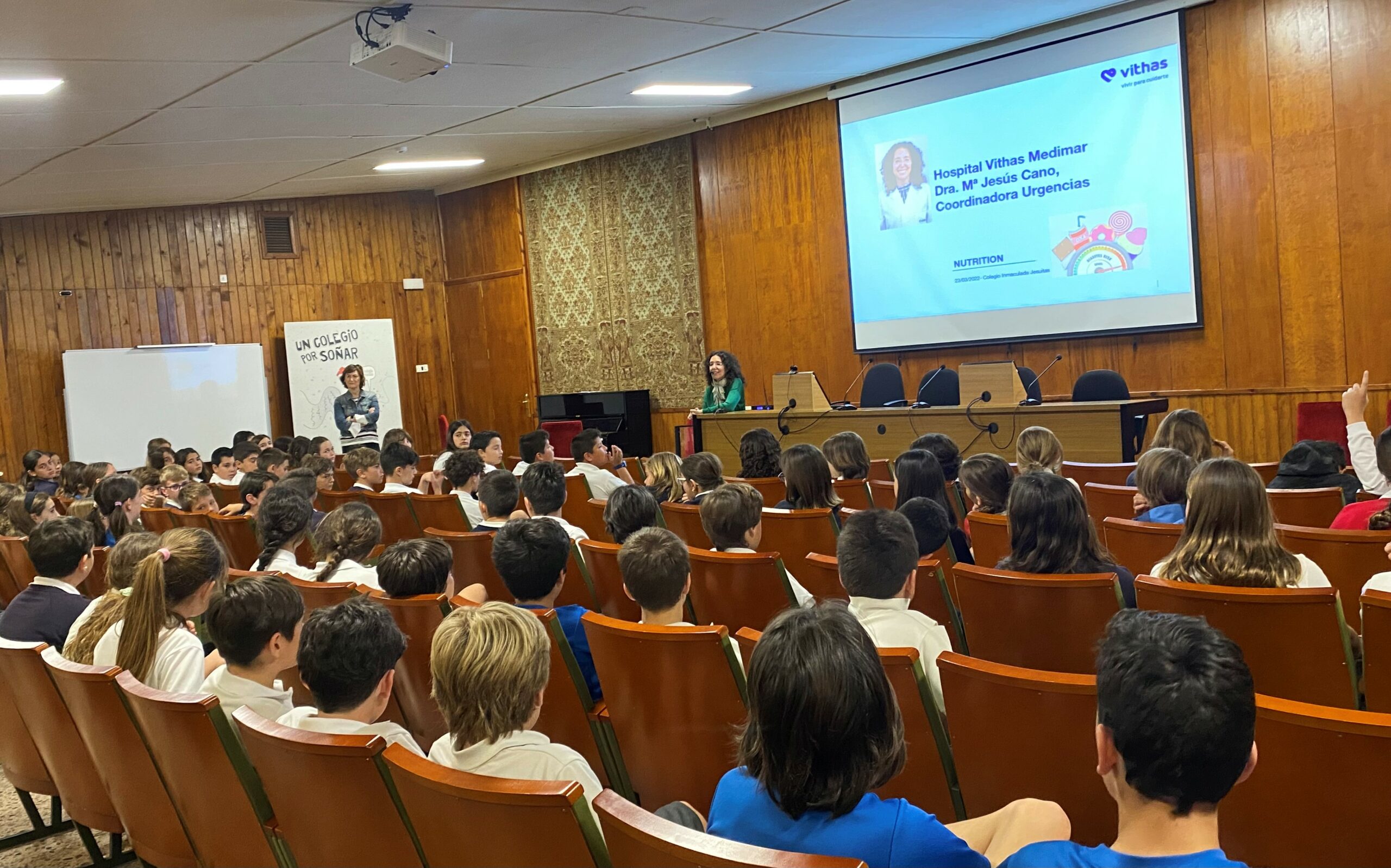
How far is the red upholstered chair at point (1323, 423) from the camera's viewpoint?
6512 millimetres

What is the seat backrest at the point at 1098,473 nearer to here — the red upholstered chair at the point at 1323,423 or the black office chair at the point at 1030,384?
the red upholstered chair at the point at 1323,423

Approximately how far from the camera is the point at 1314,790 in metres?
1.63

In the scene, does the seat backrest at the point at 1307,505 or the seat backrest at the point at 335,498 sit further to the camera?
the seat backrest at the point at 335,498

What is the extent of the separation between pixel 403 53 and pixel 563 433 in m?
5.48

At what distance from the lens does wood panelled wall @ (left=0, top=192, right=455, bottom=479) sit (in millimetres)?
11719

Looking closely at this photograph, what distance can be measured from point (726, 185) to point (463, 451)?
18.2 feet

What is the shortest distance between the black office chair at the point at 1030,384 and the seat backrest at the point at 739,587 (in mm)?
4581

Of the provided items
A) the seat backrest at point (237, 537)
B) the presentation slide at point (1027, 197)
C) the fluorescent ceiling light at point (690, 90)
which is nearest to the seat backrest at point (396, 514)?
the seat backrest at point (237, 537)

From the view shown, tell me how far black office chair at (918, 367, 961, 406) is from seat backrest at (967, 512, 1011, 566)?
13.6 ft

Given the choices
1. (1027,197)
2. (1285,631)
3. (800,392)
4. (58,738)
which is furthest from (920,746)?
(1027,197)

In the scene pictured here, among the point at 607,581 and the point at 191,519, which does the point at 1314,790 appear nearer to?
the point at 607,581

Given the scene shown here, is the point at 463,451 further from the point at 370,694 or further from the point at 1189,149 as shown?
the point at 1189,149

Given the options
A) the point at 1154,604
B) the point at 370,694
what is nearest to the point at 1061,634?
the point at 1154,604

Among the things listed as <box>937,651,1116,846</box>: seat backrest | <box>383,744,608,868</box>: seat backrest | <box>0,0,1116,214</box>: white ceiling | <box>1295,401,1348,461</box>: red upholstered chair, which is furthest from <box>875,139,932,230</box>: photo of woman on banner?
<box>383,744,608,868</box>: seat backrest
